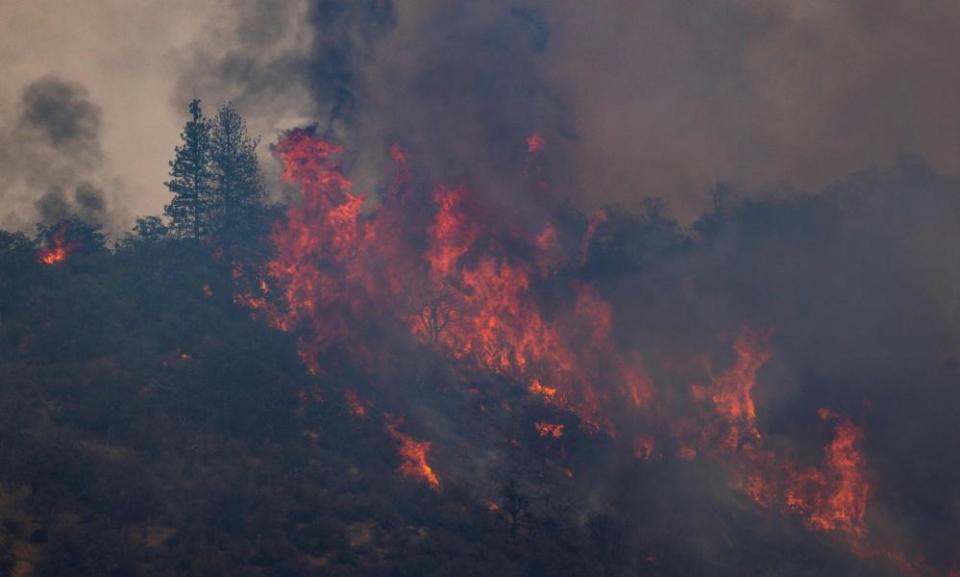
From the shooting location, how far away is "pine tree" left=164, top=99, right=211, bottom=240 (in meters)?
58.0

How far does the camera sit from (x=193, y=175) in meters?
58.9

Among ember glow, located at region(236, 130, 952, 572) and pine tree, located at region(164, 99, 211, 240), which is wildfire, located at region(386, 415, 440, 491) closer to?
ember glow, located at region(236, 130, 952, 572)

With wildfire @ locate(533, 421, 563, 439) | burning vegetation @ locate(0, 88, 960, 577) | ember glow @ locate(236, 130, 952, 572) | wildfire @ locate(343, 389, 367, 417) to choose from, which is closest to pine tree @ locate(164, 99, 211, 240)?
burning vegetation @ locate(0, 88, 960, 577)

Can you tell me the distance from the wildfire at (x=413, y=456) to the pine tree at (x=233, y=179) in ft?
76.0

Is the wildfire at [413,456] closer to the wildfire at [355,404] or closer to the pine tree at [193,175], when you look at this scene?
the wildfire at [355,404]

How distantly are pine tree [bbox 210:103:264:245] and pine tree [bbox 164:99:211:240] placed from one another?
1.96ft

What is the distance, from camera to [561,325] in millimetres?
47281

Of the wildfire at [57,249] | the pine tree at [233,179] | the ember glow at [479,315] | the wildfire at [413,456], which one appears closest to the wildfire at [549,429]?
the ember glow at [479,315]

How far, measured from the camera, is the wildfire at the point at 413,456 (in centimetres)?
3894

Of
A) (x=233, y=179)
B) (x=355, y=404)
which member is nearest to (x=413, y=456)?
(x=355, y=404)

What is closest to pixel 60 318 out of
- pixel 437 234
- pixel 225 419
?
pixel 225 419

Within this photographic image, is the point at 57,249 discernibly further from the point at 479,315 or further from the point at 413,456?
the point at 413,456

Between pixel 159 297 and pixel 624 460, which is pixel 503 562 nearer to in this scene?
pixel 624 460

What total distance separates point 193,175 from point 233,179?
325 centimetres
